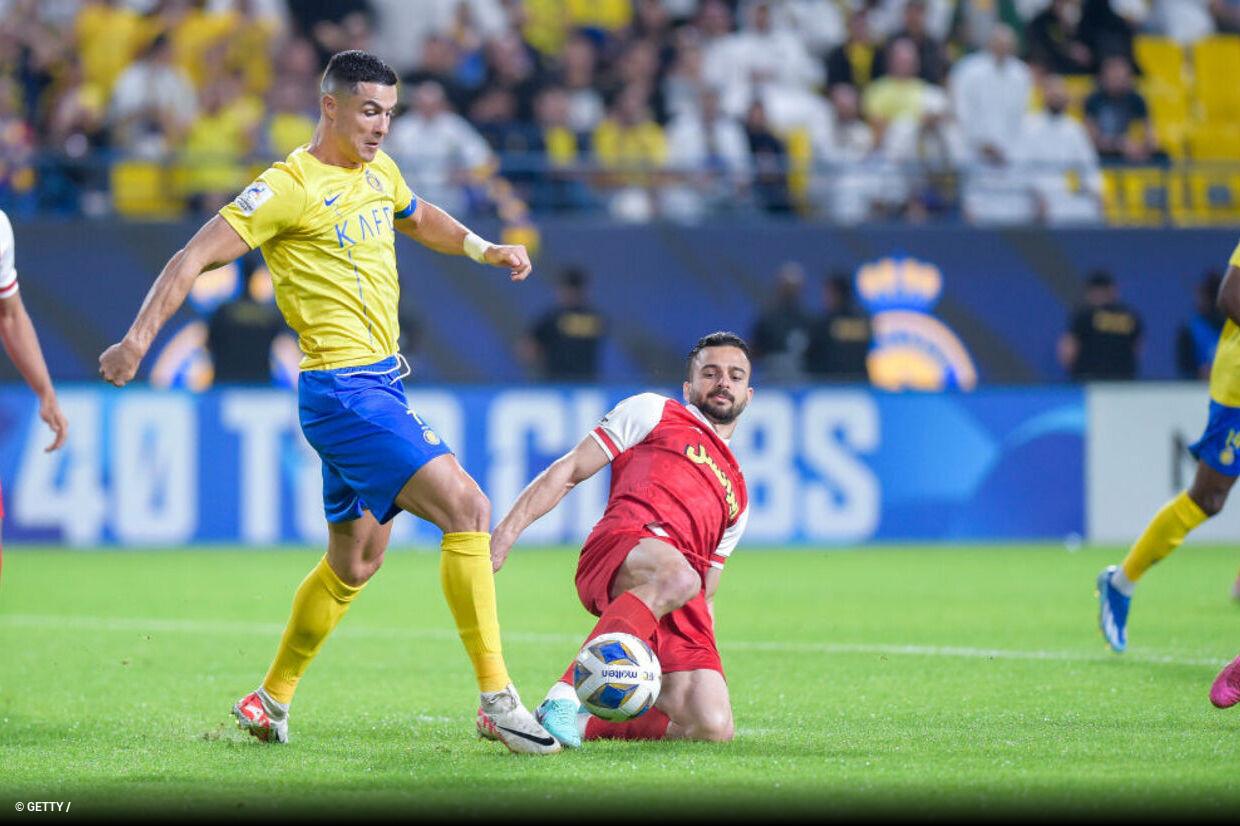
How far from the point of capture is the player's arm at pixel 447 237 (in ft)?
20.7

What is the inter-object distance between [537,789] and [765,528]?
410 inches

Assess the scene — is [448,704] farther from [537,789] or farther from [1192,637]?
[1192,637]

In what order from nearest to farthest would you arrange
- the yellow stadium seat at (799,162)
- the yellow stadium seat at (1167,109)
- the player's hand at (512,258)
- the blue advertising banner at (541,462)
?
the player's hand at (512,258) < the blue advertising banner at (541,462) < the yellow stadium seat at (799,162) < the yellow stadium seat at (1167,109)

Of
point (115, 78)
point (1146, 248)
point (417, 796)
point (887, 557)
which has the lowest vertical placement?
point (887, 557)

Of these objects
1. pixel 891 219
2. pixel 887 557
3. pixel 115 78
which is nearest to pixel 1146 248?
pixel 891 219

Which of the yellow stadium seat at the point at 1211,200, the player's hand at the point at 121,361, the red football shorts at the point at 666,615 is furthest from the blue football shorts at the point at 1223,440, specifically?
the yellow stadium seat at the point at 1211,200

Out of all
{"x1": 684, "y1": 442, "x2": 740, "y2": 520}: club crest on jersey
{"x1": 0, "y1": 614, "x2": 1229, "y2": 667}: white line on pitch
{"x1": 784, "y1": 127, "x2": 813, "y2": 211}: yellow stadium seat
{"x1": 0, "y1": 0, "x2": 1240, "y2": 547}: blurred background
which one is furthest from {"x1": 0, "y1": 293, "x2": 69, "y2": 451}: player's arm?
{"x1": 784, "y1": 127, "x2": 813, "y2": 211}: yellow stadium seat

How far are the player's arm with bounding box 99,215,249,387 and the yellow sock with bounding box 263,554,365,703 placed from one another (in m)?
1.14

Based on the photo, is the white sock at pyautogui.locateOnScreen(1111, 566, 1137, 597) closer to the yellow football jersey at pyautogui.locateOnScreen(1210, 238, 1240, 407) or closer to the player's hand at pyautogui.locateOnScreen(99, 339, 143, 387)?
the yellow football jersey at pyautogui.locateOnScreen(1210, 238, 1240, 407)

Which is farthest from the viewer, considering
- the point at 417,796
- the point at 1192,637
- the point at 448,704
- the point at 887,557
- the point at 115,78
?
the point at 115,78

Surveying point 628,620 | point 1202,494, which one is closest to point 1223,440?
point 1202,494

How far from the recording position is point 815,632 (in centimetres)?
944

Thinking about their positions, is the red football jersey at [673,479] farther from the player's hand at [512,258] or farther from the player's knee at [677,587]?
the player's hand at [512,258]

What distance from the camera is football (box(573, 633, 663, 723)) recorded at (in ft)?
17.9
